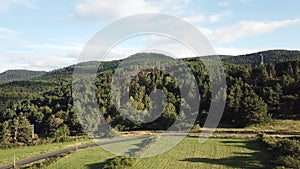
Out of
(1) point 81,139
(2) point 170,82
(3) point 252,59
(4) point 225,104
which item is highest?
(3) point 252,59

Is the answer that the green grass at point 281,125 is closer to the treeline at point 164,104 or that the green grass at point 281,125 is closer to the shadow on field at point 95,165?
the treeline at point 164,104

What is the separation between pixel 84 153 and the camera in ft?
128

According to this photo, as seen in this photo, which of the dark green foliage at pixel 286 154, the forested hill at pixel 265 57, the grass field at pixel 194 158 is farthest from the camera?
the forested hill at pixel 265 57

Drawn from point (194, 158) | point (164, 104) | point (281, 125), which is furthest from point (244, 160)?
point (164, 104)

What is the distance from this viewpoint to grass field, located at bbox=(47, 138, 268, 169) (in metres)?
28.8

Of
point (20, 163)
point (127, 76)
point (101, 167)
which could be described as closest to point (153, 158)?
point (101, 167)

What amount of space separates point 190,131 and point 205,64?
36773mm

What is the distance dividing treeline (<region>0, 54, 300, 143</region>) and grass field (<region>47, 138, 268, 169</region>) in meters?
23.2

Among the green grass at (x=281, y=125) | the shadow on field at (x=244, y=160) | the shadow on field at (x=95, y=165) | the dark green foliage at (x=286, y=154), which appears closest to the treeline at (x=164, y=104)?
the green grass at (x=281, y=125)

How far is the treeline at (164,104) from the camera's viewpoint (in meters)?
65.5

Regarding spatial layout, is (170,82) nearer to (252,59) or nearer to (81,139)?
(81,139)

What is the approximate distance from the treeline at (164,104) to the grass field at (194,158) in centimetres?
2315

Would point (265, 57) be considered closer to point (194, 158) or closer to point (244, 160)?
point (194, 158)

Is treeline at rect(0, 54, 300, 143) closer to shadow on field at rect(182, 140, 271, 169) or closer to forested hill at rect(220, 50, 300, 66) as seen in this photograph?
shadow on field at rect(182, 140, 271, 169)
